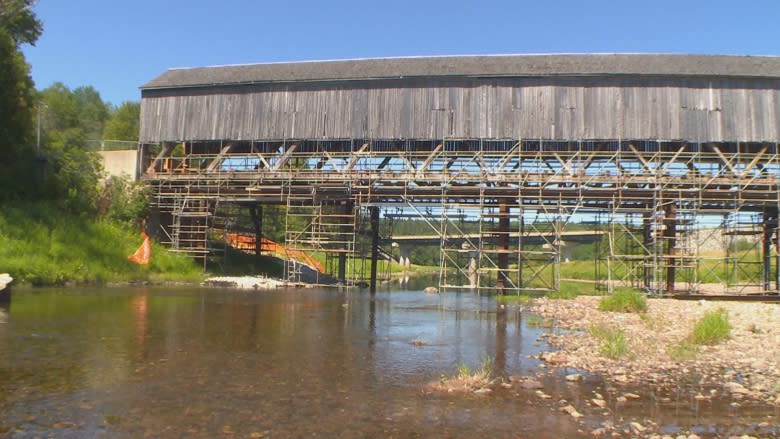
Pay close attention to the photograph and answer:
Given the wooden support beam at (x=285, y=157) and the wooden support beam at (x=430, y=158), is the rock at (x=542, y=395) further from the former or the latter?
the wooden support beam at (x=285, y=157)

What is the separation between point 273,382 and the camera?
334 inches

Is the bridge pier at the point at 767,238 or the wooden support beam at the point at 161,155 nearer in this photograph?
the bridge pier at the point at 767,238

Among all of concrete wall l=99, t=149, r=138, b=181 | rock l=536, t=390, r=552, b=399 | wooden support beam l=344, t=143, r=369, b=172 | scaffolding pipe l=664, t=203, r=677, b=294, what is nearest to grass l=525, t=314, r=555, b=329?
rock l=536, t=390, r=552, b=399

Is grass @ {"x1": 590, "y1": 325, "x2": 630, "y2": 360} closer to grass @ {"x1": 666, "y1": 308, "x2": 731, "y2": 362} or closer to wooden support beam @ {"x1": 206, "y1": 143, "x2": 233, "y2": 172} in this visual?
grass @ {"x1": 666, "y1": 308, "x2": 731, "y2": 362}

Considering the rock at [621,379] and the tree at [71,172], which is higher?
the tree at [71,172]

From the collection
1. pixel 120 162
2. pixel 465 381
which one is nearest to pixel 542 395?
pixel 465 381

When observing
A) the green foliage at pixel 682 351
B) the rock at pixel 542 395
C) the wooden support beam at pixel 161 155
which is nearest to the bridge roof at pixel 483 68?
the wooden support beam at pixel 161 155

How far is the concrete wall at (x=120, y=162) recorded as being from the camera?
1297 inches

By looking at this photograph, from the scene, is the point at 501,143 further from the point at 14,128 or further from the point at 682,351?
the point at 14,128

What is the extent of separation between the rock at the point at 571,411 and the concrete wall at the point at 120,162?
31.0 m

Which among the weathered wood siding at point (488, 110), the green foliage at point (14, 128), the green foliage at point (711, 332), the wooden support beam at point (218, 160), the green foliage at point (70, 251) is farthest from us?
the wooden support beam at point (218, 160)

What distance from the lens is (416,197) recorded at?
27.8 metres

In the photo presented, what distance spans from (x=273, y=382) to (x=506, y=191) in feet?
64.5

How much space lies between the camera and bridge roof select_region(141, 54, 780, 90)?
2772cm
